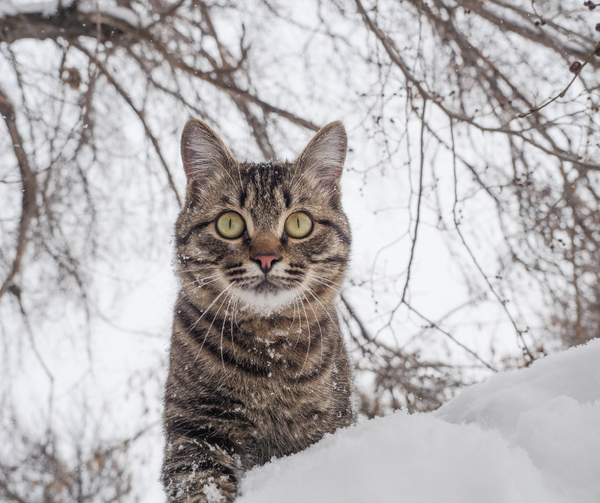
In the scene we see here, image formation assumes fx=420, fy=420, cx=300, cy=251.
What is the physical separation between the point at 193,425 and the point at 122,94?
3190 millimetres

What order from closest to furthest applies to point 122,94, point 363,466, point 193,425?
point 363,466
point 193,425
point 122,94

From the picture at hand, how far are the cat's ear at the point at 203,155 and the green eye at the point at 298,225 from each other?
42 centimetres

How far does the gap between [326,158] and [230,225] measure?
0.63 metres

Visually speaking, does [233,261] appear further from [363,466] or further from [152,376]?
[152,376]

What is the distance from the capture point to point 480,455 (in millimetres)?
975

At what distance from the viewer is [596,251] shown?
2664 millimetres

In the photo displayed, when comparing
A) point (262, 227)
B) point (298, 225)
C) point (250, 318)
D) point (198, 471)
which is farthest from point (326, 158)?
point (198, 471)

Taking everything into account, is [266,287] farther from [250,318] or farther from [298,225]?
[298,225]

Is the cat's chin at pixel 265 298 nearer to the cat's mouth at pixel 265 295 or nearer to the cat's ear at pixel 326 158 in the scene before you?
the cat's mouth at pixel 265 295

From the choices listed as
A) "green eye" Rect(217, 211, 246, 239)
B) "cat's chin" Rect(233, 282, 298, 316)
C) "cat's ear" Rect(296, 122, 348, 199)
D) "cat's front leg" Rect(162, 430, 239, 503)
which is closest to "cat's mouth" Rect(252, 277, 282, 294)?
"cat's chin" Rect(233, 282, 298, 316)

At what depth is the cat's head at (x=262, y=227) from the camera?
5.25 ft

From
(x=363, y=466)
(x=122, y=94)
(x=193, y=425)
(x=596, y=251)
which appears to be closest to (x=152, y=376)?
(x=122, y=94)

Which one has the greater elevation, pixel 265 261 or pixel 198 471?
pixel 265 261

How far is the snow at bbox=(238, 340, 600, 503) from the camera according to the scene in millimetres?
916
